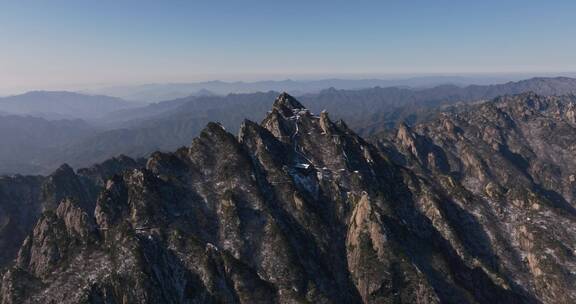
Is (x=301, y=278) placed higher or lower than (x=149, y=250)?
lower

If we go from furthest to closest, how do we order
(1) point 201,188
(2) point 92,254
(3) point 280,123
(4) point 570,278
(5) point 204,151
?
(3) point 280,123
(5) point 204,151
(1) point 201,188
(4) point 570,278
(2) point 92,254

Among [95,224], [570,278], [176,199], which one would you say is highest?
[176,199]

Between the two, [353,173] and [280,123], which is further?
[280,123]

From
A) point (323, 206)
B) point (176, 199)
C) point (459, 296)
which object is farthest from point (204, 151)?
point (459, 296)

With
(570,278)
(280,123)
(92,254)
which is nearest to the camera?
(92,254)

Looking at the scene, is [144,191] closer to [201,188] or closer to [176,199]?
[176,199]

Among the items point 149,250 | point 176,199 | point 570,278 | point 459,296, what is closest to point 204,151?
point 176,199

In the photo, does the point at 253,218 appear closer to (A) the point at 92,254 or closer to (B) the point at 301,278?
(B) the point at 301,278
